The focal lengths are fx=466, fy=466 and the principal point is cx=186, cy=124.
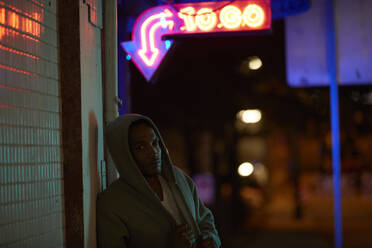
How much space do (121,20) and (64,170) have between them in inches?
123

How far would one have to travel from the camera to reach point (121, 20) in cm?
590

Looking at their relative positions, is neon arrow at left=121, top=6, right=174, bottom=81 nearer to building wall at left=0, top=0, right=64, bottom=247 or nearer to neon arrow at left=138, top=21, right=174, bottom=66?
neon arrow at left=138, top=21, right=174, bottom=66

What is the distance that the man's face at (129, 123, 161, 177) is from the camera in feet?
11.2

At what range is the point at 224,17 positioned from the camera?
525cm

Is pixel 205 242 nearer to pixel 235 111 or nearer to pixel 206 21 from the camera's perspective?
pixel 206 21

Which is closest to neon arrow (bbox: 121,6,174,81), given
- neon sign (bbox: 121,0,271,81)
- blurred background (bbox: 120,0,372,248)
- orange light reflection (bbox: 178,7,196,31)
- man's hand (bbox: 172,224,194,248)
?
neon sign (bbox: 121,0,271,81)

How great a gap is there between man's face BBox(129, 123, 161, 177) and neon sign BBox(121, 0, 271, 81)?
6.41 ft

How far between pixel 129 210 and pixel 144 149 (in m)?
0.46

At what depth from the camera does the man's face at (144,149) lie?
11.2 ft

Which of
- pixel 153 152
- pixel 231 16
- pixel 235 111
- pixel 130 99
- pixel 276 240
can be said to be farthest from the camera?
pixel 235 111

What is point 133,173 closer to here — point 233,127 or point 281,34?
point 233,127

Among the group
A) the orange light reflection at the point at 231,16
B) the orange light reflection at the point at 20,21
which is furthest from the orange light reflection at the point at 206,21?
the orange light reflection at the point at 20,21

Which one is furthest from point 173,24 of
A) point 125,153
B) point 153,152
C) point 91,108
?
point 125,153

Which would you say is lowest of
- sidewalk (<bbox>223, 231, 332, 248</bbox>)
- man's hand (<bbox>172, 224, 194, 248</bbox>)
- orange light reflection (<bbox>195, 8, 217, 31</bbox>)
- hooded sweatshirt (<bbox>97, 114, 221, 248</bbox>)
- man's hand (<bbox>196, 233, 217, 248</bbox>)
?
sidewalk (<bbox>223, 231, 332, 248</bbox>)
